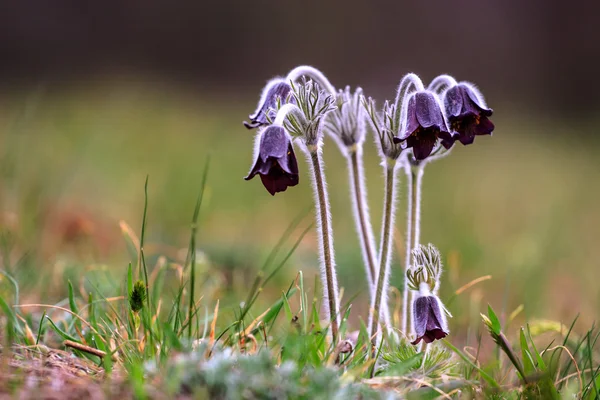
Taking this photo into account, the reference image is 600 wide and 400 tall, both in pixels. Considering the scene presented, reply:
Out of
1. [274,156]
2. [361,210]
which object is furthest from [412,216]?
[274,156]

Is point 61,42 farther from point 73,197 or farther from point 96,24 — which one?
point 73,197

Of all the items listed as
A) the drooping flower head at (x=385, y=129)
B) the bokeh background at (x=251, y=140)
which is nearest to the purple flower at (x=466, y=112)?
the drooping flower head at (x=385, y=129)

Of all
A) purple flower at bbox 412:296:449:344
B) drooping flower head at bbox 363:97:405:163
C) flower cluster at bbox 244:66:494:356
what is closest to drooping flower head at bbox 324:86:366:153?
flower cluster at bbox 244:66:494:356

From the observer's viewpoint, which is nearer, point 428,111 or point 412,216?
point 428,111

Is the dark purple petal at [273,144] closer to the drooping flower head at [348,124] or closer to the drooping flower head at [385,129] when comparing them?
the drooping flower head at [385,129]

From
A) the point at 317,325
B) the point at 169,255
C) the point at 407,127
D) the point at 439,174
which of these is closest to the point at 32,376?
the point at 317,325

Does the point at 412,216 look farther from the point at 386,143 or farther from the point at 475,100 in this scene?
the point at 475,100
